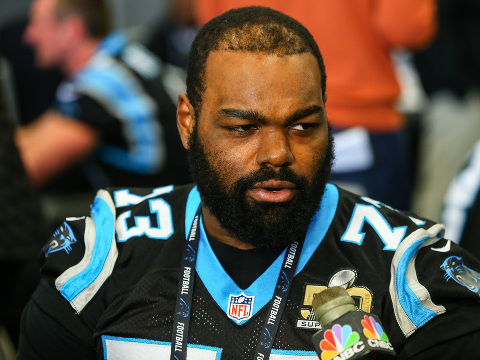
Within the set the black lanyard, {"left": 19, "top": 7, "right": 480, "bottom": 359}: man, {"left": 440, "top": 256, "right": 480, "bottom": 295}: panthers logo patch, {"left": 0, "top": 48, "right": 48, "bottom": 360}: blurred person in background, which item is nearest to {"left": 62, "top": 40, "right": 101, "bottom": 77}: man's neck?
{"left": 0, "top": 48, "right": 48, "bottom": 360}: blurred person in background

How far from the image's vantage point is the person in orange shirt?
3.35m

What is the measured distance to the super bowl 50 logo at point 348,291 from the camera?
1.93 metres

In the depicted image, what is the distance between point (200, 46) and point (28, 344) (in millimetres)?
989

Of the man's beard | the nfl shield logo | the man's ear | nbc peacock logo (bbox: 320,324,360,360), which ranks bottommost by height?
the nfl shield logo

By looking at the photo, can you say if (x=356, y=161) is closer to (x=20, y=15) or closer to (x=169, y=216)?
(x=169, y=216)

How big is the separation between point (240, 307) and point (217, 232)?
0.85ft

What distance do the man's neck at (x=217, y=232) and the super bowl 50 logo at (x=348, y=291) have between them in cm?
23

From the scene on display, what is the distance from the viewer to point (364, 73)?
135 inches

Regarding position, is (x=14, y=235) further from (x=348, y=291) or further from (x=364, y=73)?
(x=364, y=73)

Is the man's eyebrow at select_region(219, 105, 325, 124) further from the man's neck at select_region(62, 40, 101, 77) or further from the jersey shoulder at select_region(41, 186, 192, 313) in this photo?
the man's neck at select_region(62, 40, 101, 77)

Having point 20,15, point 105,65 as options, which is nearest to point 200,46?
point 105,65

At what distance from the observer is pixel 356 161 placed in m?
3.45

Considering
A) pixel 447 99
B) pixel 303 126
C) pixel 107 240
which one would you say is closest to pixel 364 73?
pixel 303 126

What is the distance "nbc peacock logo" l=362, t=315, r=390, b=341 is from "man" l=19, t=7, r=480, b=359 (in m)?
0.29
